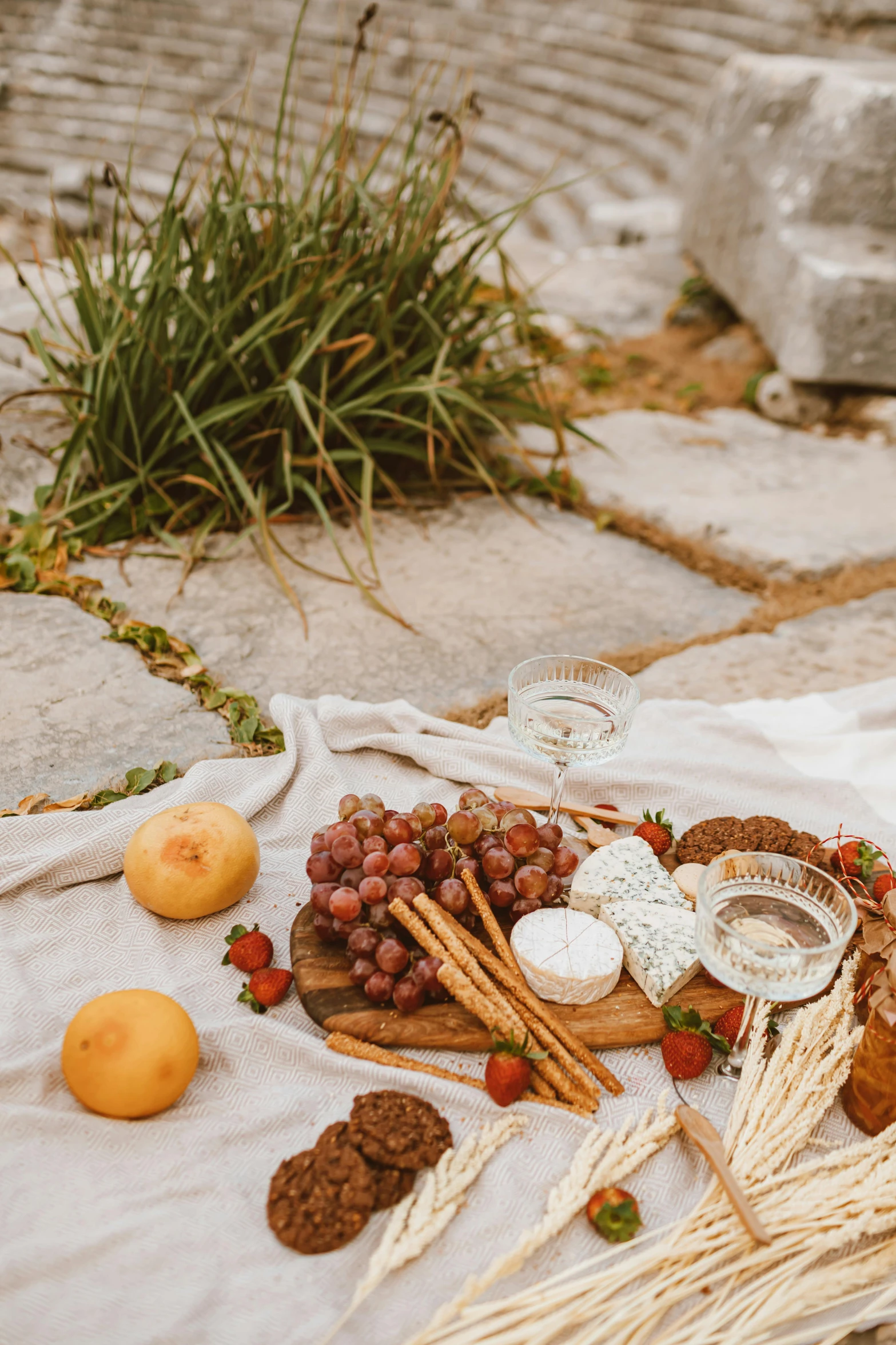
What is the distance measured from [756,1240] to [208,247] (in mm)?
2891

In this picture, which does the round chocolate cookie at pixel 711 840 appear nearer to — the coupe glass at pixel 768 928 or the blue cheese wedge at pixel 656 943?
the blue cheese wedge at pixel 656 943

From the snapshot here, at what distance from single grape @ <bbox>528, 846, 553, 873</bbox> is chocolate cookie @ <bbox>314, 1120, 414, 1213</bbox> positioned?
1.75 feet

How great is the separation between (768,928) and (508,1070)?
1.43 ft

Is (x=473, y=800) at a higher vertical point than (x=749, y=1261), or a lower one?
higher

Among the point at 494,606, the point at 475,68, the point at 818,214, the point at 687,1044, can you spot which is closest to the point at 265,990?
the point at 687,1044

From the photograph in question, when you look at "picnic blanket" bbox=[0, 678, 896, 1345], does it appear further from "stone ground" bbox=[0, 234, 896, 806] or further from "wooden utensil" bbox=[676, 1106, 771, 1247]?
"stone ground" bbox=[0, 234, 896, 806]

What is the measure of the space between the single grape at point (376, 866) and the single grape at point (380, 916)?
46 millimetres

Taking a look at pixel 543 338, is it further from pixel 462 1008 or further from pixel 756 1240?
pixel 756 1240

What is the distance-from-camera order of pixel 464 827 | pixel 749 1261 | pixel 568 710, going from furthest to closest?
pixel 568 710 < pixel 464 827 < pixel 749 1261

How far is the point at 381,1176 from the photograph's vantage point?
4.24 feet

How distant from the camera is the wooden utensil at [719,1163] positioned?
1.22 metres

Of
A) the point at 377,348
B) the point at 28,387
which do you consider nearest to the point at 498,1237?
the point at 377,348

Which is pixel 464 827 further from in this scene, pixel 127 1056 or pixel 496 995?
pixel 127 1056

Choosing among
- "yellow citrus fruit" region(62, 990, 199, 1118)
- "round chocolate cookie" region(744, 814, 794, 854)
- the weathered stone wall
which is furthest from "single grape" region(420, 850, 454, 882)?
the weathered stone wall
